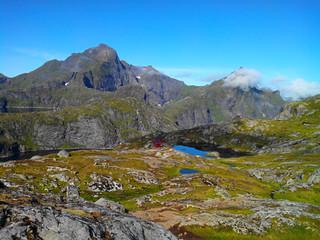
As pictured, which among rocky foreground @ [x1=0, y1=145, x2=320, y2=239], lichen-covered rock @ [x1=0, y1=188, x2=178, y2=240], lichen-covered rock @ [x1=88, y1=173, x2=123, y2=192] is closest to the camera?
lichen-covered rock @ [x1=0, y1=188, x2=178, y2=240]

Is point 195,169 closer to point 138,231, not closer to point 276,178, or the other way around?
point 276,178

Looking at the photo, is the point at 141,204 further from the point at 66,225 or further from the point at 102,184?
the point at 66,225

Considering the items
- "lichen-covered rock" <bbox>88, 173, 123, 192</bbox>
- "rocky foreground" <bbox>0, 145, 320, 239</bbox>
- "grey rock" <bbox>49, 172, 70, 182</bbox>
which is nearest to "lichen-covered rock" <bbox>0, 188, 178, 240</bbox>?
"rocky foreground" <bbox>0, 145, 320, 239</bbox>

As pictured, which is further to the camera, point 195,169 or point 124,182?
point 195,169

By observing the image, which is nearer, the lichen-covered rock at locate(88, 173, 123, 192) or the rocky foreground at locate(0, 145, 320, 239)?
the rocky foreground at locate(0, 145, 320, 239)

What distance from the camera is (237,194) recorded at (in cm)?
6353

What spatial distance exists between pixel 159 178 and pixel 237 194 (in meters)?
31.1

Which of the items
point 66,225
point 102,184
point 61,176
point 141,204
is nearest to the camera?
point 66,225

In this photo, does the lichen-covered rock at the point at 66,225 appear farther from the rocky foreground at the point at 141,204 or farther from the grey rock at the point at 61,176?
the grey rock at the point at 61,176

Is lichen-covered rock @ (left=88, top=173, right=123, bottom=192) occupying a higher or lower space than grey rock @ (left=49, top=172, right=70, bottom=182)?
lower

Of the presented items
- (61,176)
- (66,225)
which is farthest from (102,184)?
(66,225)

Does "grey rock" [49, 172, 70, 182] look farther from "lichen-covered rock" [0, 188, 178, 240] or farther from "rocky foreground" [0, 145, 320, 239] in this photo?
"lichen-covered rock" [0, 188, 178, 240]

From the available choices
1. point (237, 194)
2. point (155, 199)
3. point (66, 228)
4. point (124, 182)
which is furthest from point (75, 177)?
point (66, 228)

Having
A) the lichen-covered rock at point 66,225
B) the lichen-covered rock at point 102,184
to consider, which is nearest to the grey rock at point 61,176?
the lichen-covered rock at point 102,184
